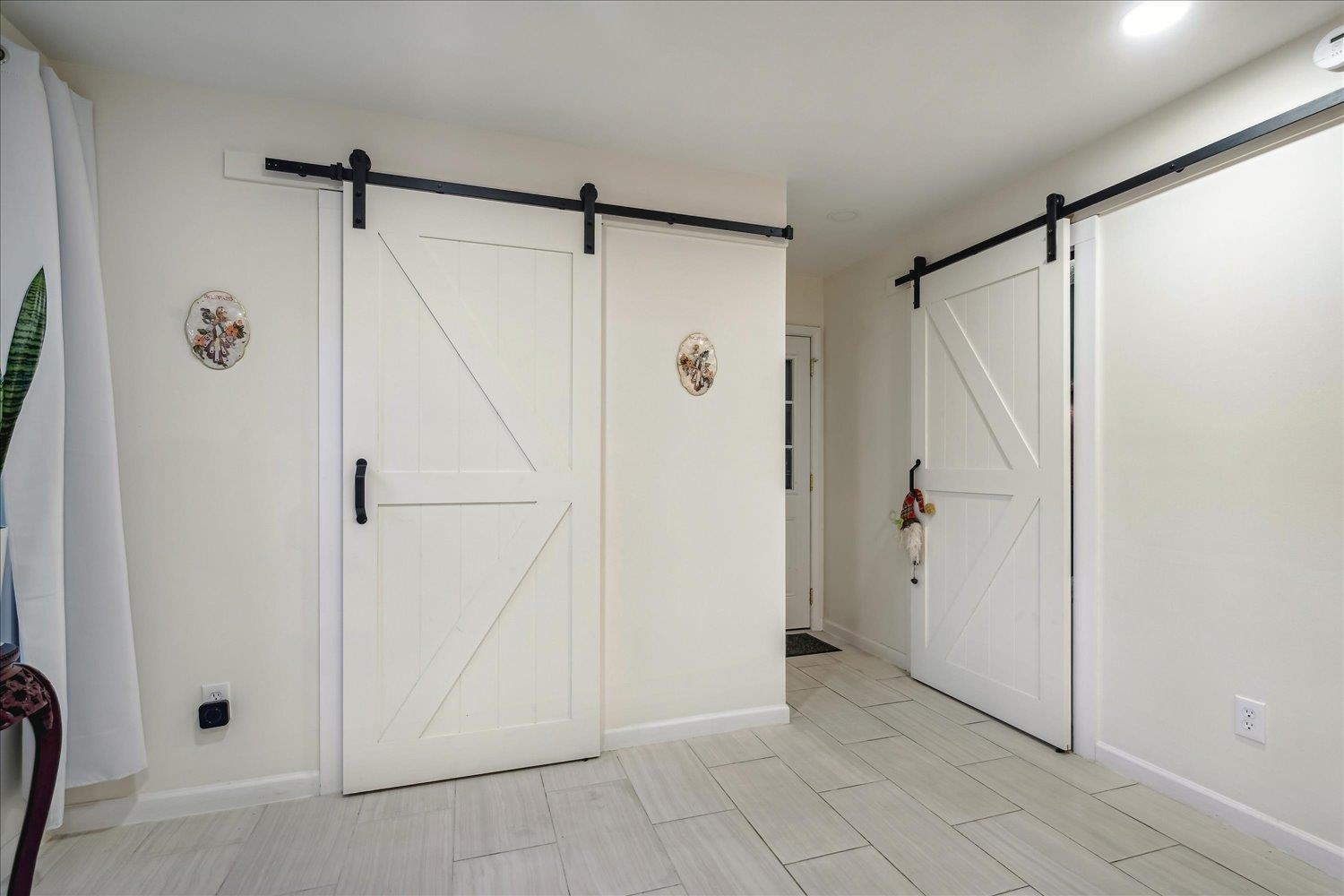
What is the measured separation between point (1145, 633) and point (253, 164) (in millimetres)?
3652

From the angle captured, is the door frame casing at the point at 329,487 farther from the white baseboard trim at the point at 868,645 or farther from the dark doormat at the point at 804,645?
the white baseboard trim at the point at 868,645

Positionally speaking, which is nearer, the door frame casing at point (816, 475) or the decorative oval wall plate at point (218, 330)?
the decorative oval wall plate at point (218, 330)

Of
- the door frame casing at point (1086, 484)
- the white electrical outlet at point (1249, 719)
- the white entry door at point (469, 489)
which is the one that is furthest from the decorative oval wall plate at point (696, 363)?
the white electrical outlet at point (1249, 719)

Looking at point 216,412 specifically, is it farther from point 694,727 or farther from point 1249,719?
point 1249,719

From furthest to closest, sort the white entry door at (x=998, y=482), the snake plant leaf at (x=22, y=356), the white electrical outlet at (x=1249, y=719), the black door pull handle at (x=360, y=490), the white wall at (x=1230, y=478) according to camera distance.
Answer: the white entry door at (x=998, y=482), the black door pull handle at (x=360, y=490), the white electrical outlet at (x=1249, y=719), the white wall at (x=1230, y=478), the snake plant leaf at (x=22, y=356)

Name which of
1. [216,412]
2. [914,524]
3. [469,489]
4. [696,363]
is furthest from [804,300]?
[216,412]

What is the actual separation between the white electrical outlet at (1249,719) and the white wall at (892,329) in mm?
1625

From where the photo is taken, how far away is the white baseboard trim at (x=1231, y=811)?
183cm

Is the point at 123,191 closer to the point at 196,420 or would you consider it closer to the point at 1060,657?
the point at 196,420

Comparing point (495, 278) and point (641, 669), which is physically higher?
point (495, 278)

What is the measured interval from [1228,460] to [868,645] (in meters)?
2.32

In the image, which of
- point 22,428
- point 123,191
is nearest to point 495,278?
point 123,191

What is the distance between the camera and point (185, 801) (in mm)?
2145

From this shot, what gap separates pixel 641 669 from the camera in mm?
2709
